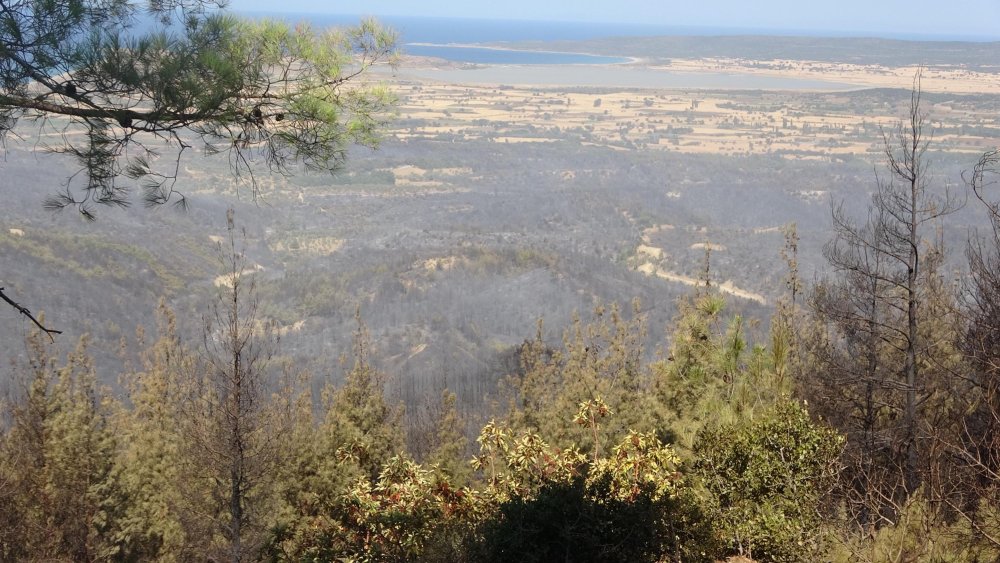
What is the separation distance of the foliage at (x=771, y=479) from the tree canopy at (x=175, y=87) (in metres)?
3.88

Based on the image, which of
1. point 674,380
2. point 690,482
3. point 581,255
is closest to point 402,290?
point 581,255

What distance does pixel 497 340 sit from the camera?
43531 mm

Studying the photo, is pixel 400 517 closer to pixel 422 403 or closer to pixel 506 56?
pixel 422 403

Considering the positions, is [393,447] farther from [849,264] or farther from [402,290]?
[402,290]

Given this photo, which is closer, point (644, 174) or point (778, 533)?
point (778, 533)

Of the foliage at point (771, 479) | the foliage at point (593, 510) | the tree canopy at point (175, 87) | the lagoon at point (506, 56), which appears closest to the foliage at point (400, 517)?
the foliage at point (593, 510)

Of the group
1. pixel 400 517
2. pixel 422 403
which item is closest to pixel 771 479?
pixel 400 517

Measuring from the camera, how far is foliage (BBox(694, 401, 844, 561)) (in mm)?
6680

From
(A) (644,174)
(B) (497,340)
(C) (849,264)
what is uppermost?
(C) (849,264)

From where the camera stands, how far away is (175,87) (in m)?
5.87

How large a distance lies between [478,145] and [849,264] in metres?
71.8

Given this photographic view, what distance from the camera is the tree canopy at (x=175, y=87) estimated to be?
19.0ft

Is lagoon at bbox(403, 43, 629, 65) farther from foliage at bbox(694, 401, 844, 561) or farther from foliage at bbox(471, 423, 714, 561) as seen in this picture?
foliage at bbox(694, 401, 844, 561)

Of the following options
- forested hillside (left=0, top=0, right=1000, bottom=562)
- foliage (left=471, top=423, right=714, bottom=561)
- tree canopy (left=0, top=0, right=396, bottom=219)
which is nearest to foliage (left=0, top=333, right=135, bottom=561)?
forested hillside (left=0, top=0, right=1000, bottom=562)
